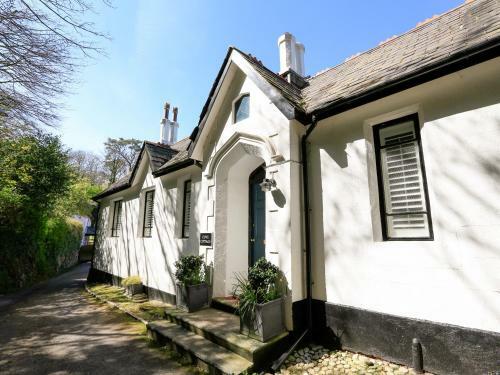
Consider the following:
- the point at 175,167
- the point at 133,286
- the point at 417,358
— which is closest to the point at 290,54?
the point at 175,167

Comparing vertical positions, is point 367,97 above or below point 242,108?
below

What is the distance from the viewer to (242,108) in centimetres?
683

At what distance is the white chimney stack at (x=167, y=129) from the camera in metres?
15.3

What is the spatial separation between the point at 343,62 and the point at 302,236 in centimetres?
624

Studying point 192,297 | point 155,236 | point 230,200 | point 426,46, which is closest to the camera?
point 426,46

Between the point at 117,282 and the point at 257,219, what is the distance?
355 inches

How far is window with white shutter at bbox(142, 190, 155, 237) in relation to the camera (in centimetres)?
1068

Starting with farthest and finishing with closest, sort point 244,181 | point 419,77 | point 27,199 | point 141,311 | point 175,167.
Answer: point 27,199 < point 175,167 < point 141,311 < point 244,181 < point 419,77

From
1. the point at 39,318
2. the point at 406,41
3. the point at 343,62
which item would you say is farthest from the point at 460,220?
the point at 39,318

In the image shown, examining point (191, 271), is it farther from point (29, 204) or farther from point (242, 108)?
point (29, 204)

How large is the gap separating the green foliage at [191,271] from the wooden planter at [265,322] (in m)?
2.24

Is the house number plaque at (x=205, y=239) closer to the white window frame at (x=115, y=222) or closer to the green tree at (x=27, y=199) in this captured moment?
the white window frame at (x=115, y=222)

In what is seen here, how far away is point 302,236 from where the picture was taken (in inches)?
200

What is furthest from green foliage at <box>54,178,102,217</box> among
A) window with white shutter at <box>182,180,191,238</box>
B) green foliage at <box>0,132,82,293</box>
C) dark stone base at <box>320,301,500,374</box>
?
dark stone base at <box>320,301,500,374</box>
